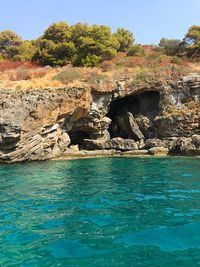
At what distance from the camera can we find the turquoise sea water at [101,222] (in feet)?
22.8

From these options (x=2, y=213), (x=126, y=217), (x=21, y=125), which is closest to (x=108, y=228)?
(x=126, y=217)

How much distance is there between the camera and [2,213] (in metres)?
10.5

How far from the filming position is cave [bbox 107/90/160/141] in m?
35.6

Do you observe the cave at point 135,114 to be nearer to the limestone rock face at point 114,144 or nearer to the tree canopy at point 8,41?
the limestone rock face at point 114,144

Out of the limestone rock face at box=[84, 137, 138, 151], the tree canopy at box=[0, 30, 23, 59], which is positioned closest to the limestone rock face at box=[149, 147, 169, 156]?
the limestone rock face at box=[84, 137, 138, 151]

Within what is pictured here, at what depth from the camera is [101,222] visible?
30.9ft

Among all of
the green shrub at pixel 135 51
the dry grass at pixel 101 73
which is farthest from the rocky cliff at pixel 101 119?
the green shrub at pixel 135 51

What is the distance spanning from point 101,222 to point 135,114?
2827 centimetres

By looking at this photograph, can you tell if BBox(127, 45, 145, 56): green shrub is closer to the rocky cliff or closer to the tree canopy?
the rocky cliff

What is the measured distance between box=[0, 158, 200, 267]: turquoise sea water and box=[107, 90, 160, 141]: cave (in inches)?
744

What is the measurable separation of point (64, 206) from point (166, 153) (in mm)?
20280

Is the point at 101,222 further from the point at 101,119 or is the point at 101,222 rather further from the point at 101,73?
the point at 101,73

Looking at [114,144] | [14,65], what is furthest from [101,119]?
[14,65]

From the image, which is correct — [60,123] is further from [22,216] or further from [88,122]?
[22,216]
